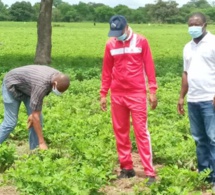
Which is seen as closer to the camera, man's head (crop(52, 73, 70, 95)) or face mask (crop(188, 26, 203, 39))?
face mask (crop(188, 26, 203, 39))

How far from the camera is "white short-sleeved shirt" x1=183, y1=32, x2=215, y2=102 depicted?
6.10 metres

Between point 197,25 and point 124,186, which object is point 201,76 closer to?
point 197,25

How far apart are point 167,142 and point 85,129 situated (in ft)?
4.38

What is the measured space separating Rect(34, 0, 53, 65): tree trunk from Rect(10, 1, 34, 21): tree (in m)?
95.9

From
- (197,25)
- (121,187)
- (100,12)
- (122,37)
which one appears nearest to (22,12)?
(100,12)

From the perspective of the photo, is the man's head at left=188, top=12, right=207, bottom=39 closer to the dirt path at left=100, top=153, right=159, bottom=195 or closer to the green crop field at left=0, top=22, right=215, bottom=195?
the green crop field at left=0, top=22, right=215, bottom=195

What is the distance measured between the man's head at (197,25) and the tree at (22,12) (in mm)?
109755

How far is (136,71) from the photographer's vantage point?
6535mm

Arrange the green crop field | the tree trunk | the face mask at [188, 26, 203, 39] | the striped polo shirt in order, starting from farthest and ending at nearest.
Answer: the tree trunk, the striped polo shirt, the face mask at [188, 26, 203, 39], the green crop field

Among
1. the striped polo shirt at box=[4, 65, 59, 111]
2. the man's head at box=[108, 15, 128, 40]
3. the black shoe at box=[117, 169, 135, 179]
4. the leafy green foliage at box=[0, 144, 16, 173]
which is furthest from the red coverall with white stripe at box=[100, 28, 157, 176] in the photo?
the leafy green foliage at box=[0, 144, 16, 173]

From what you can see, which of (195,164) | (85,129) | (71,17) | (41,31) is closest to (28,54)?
(41,31)

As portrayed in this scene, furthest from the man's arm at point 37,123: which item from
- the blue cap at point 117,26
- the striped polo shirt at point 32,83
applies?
the blue cap at point 117,26

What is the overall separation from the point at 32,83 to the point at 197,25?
200 cm

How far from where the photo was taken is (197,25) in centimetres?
612
